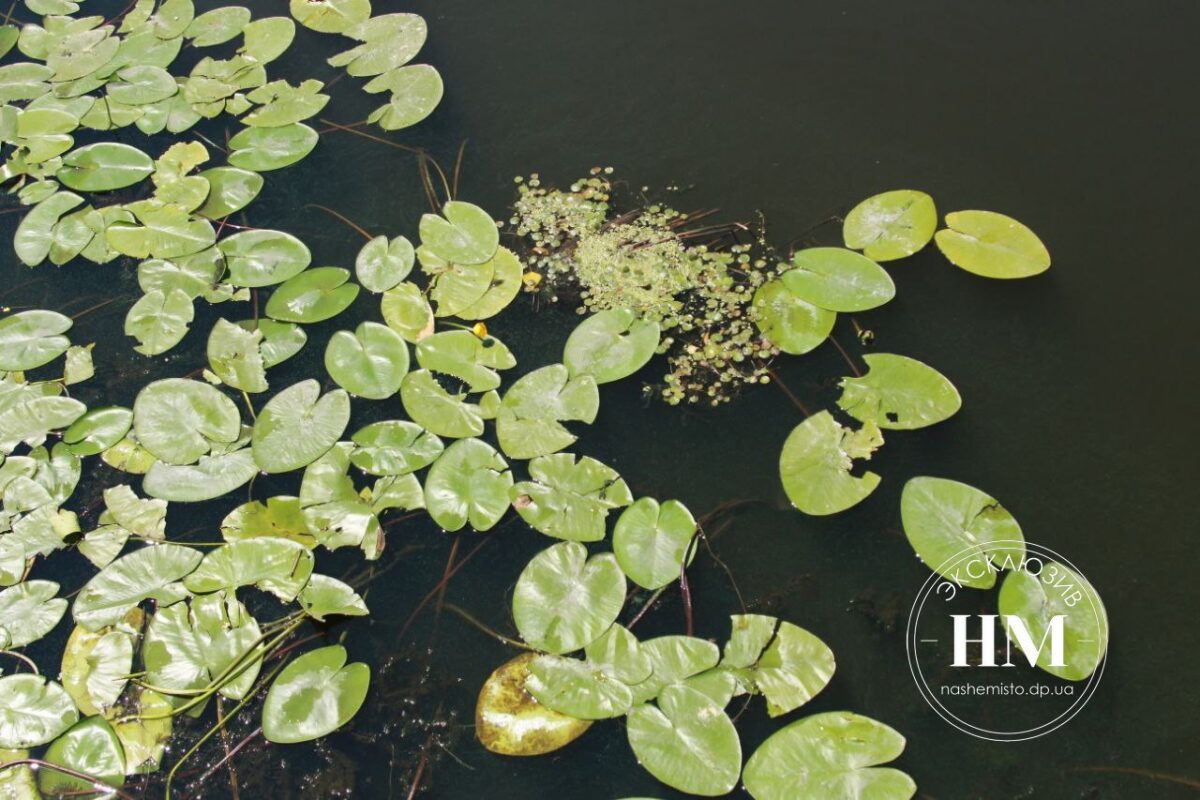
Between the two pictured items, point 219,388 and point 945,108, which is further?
point 945,108

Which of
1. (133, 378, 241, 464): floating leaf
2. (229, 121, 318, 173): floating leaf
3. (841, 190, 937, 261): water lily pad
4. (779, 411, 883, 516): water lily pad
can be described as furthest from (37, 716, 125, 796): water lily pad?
(841, 190, 937, 261): water lily pad

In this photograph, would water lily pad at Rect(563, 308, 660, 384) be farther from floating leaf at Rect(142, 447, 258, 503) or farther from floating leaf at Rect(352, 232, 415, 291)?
floating leaf at Rect(142, 447, 258, 503)

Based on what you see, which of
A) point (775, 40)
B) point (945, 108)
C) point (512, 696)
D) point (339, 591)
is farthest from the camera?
point (775, 40)

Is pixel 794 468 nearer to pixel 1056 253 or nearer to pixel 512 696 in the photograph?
pixel 512 696

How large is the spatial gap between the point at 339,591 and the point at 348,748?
0.40 m

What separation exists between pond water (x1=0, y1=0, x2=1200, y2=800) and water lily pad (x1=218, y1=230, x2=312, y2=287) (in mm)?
134

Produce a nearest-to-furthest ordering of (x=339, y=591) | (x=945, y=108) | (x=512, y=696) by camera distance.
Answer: (x=512, y=696) < (x=339, y=591) < (x=945, y=108)

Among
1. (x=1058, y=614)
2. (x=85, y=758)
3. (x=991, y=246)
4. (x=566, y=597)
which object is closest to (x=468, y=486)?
(x=566, y=597)

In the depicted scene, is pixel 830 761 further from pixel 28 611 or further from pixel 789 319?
pixel 28 611

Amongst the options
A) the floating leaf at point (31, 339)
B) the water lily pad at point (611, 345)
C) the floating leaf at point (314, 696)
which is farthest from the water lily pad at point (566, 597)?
the floating leaf at point (31, 339)

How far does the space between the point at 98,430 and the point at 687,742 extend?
206 cm

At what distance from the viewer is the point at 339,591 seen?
2.36m

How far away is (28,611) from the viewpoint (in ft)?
8.11

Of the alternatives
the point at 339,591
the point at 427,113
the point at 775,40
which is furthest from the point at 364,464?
the point at 775,40
